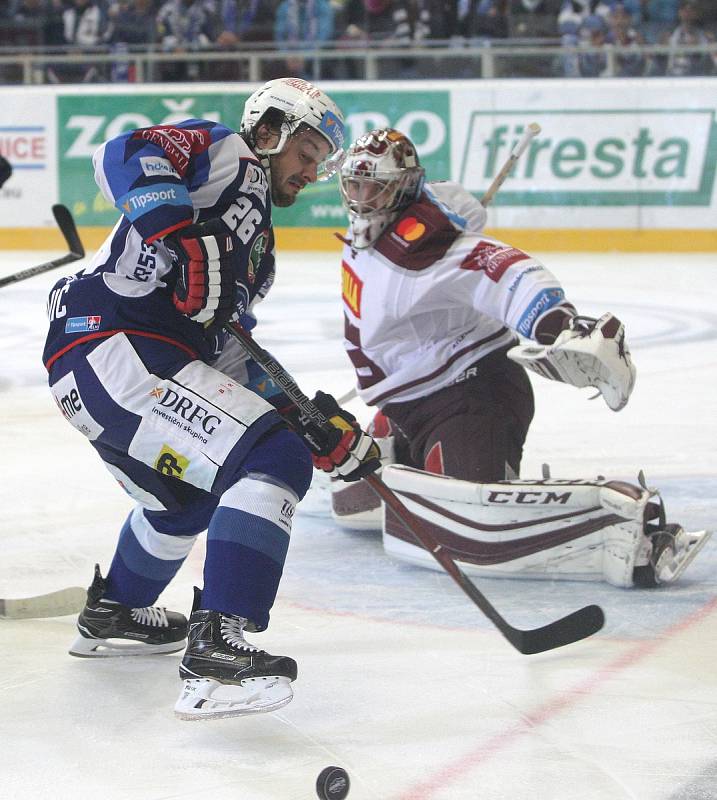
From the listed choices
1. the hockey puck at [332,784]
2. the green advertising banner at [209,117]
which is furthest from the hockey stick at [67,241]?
the green advertising banner at [209,117]

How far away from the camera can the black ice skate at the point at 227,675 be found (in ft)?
6.69

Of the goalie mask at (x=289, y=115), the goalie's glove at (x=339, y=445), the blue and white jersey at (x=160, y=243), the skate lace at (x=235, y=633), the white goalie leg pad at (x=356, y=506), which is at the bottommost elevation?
the white goalie leg pad at (x=356, y=506)

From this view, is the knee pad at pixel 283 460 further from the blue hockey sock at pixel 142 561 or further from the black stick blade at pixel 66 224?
the black stick blade at pixel 66 224

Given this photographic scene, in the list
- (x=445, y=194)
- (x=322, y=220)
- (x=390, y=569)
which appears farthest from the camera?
(x=322, y=220)

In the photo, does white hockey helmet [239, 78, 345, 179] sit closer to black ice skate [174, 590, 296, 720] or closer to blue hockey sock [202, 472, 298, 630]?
blue hockey sock [202, 472, 298, 630]

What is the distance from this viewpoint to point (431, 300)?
10.5 ft

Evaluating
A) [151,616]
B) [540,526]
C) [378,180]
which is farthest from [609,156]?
[151,616]

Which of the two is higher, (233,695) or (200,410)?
(200,410)

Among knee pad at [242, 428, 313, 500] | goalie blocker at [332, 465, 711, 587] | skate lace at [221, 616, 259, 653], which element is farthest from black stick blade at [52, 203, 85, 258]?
skate lace at [221, 616, 259, 653]

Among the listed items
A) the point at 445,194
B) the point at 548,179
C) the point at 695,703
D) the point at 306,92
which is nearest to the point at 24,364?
the point at 445,194

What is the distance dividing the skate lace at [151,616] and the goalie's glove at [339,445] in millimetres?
506

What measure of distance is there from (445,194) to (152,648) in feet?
5.52

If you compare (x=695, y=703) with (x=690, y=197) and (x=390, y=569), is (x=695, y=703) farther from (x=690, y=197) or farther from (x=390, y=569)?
(x=690, y=197)

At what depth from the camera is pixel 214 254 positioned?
213 centimetres
